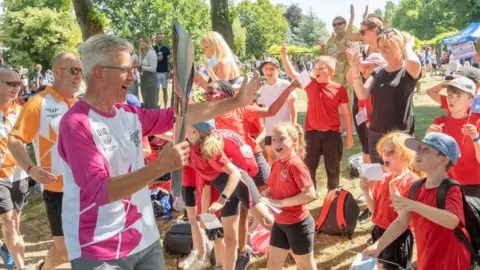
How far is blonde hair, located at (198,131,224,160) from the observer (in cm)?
374

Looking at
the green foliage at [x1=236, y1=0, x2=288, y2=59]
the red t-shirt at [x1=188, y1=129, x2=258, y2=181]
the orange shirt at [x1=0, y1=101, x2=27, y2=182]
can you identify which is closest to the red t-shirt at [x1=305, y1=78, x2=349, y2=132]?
the red t-shirt at [x1=188, y1=129, x2=258, y2=181]

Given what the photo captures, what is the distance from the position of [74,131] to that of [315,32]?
8601cm

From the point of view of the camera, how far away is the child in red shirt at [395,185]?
333cm

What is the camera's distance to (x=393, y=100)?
469 cm

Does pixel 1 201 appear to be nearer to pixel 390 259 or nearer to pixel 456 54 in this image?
pixel 390 259

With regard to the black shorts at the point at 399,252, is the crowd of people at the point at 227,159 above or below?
above

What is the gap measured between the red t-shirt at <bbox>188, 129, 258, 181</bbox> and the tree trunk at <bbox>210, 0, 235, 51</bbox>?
5.86 metres

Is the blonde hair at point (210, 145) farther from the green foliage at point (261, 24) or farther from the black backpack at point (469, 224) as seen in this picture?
the green foliage at point (261, 24)

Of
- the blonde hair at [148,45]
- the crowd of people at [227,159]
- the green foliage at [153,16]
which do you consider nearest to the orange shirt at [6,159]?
the crowd of people at [227,159]

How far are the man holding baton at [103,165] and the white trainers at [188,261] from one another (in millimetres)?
2304

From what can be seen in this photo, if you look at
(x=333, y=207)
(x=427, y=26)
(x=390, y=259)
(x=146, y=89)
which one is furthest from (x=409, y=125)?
(x=427, y=26)

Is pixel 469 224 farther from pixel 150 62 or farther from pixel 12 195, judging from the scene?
pixel 150 62

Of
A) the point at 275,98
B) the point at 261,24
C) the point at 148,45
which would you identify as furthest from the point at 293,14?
the point at 275,98

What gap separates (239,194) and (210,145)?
52 cm
